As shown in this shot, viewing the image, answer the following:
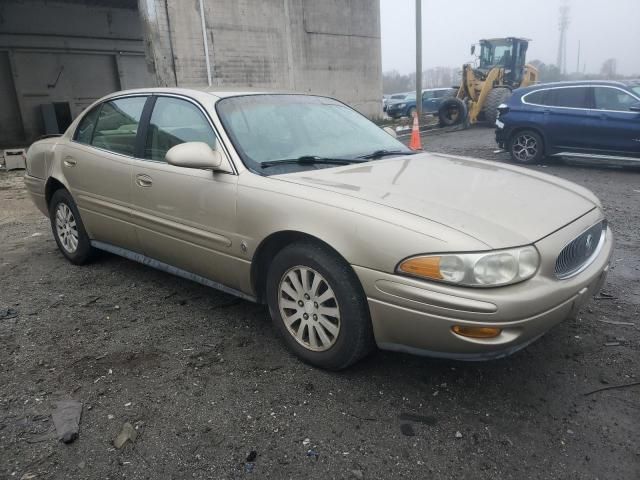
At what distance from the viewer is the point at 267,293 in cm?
300

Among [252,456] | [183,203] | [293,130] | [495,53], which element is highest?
[495,53]

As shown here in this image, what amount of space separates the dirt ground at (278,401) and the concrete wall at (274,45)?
26.9 ft

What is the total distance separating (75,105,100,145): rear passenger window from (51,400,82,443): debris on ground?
2.45 metres

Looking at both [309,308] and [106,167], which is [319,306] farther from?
[106,167]

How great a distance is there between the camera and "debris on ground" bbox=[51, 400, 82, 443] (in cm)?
235

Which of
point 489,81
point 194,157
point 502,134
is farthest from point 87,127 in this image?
point 489,81

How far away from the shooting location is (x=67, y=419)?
2471 mm

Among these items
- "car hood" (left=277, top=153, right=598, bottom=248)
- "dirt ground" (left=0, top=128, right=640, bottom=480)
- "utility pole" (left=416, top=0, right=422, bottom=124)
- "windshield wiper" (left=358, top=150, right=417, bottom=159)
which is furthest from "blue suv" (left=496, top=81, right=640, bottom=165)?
"utility pole" (left=416, top=0, right=422, bottom=124)

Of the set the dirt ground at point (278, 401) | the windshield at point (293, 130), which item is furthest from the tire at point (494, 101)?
the windshield at point (293, 130)

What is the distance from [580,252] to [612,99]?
7.63 m

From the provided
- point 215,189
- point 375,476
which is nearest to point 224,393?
point 375,476

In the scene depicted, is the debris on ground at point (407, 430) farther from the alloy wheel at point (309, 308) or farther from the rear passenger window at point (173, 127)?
the rear passenger window at point (173, 127)

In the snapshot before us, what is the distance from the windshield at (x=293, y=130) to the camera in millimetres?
3197

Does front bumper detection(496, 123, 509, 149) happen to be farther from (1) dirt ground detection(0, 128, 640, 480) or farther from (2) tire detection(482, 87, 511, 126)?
(1) dirt ground detection(0, 128, 640, 480)
